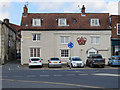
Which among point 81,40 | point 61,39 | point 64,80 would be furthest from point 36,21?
point 64,80

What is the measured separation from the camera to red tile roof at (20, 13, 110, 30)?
1569 inches

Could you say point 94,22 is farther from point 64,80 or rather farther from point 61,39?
point 64,80

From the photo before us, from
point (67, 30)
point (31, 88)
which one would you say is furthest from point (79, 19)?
point (31, 88)

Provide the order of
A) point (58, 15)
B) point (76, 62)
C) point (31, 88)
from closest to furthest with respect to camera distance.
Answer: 1. point (31, 88)
2. point (76, 62)
3. point (58, 15)

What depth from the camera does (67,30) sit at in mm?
39656

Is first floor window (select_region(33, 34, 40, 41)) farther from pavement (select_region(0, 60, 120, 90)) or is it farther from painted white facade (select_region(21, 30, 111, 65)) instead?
pavement (select_region(0, 60, 120, 90))

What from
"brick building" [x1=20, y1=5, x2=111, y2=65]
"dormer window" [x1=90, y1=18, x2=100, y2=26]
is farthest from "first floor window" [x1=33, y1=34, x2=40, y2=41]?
"dormer window" [x1=90, y1=18, x2=100, y2=26]

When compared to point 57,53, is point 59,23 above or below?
above

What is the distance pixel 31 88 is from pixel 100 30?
1170 inches

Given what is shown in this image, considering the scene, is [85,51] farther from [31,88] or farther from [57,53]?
[31,88]

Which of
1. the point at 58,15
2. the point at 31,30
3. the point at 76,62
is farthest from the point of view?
the point at 58,15

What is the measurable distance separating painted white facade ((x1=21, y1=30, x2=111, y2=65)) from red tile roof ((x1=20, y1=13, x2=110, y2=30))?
2.49 ft

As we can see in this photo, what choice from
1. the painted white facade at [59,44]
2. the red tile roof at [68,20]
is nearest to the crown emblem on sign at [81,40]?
the painted white facade at [59,44]

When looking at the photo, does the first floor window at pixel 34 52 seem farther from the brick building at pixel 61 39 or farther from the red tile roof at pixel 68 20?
the red tile roof at pixel 68 20
